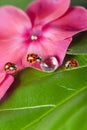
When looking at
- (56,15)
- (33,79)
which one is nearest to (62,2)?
(56,15)

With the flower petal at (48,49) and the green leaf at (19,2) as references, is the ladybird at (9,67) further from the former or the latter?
the green leaf at (19,2)

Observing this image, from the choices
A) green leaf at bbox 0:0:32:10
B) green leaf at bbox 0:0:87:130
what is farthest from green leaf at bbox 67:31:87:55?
green leaf at bbox 0:0:32:10

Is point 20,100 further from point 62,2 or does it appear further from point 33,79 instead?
point 62,2

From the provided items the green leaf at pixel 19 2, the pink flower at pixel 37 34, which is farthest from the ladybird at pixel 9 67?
the green leaf at pixel 19 2

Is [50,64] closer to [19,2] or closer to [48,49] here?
[48,49]

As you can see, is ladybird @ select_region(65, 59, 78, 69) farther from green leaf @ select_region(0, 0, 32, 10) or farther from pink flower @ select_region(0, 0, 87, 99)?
green leaf @ select_region(0, 0, 32, 10)

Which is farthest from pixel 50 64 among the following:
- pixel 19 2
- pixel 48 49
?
pixel 19 2
